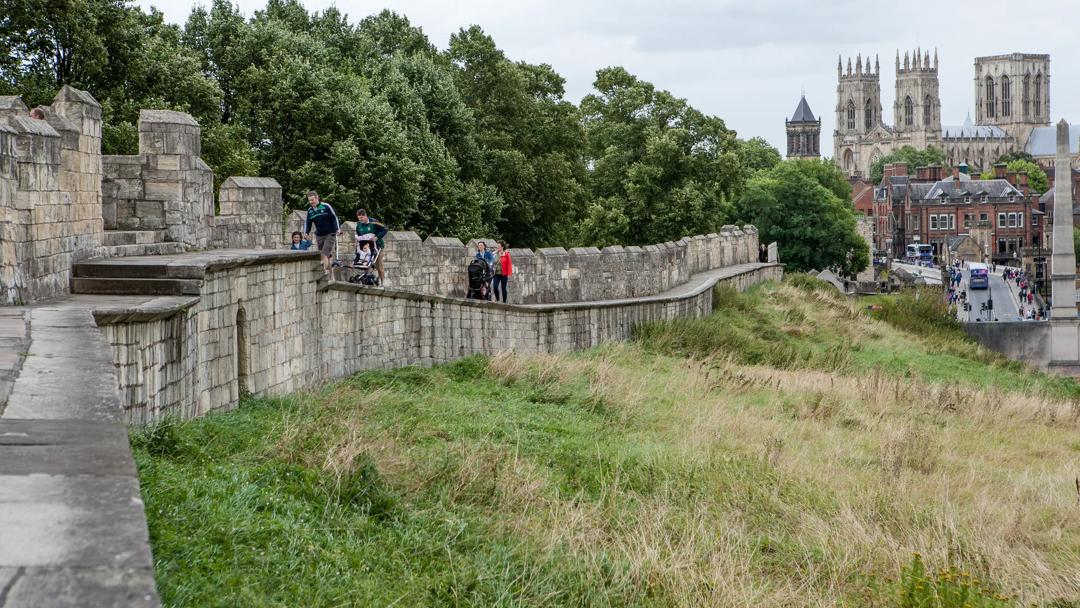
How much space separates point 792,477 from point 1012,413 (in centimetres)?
816

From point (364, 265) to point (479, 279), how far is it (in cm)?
303

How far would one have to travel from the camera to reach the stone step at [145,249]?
460 inches

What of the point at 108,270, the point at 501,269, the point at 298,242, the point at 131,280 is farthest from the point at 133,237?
the point at 501,269

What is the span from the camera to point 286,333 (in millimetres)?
12789

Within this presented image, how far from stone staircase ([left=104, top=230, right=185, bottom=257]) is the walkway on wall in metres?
4.30

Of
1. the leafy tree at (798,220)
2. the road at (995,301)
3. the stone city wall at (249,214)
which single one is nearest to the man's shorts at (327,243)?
the stone city wall at (249,214)

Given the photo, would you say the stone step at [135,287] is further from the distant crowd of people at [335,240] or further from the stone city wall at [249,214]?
the stone city wall at [249,214]

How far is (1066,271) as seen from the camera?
4072cm

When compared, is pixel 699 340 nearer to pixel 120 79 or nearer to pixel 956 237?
pixel 120 79

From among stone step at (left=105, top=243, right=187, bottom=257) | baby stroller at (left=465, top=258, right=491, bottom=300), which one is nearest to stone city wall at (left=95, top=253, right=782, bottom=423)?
baby stroller at (left=465, top=258, right=491, bottom=300)

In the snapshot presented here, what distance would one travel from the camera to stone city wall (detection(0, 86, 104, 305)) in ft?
29.3

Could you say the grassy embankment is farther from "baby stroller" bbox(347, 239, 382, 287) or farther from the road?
the road

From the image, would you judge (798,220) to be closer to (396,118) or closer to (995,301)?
(995,301)

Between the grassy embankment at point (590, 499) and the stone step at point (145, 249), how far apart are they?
1.82 m
